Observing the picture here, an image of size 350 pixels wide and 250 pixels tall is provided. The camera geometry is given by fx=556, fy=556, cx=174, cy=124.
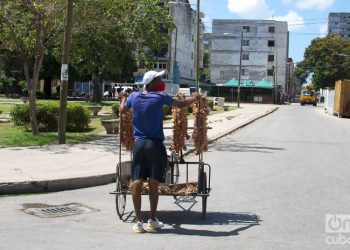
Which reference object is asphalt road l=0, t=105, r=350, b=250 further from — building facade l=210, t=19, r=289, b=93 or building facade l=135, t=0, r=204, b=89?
building facade l=210, t=19, r=289, b=93

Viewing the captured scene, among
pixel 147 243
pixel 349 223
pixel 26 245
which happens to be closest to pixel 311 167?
pixel 349 223

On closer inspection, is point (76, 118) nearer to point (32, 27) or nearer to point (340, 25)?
point (32, 27)

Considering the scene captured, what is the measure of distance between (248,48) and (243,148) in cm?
8687

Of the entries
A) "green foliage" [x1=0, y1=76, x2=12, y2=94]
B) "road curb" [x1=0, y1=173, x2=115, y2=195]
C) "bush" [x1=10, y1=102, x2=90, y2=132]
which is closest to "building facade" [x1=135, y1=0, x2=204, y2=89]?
"green foliage" [x1=0, y1=76, x2=12, y2=94]

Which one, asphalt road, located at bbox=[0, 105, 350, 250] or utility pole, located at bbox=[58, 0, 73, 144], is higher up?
utility pole, located at bbox=[58, 0, 73, 144]

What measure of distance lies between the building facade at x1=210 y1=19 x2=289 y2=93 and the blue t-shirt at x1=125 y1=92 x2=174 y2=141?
312 feet

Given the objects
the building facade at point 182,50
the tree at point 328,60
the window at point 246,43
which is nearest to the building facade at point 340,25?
the tree at point 328,60

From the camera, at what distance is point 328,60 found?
95500 millimetres

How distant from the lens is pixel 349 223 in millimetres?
7090

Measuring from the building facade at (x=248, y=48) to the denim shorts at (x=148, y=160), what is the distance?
95.1m

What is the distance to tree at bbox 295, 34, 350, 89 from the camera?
309ft

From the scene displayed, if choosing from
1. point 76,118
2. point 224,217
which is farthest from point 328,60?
point 224,217

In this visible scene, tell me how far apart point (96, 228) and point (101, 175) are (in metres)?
3.30

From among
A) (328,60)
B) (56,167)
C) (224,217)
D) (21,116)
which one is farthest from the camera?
(328,60)
